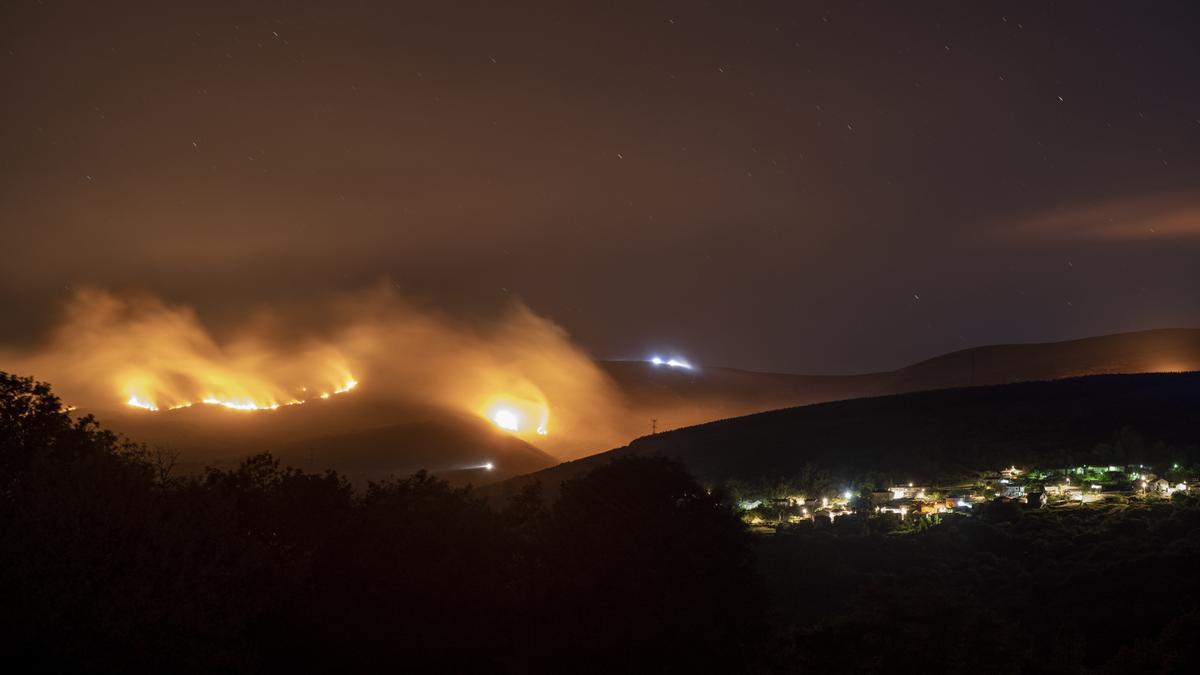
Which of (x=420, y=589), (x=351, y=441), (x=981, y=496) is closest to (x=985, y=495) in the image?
(x=981, y=496)

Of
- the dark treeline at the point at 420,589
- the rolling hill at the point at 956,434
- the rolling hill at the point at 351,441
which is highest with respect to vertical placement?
the rolling hill at the point at 351,441

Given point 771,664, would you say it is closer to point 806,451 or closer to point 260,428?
point 806,451

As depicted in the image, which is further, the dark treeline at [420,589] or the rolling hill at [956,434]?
the rolling hill at [956,434]

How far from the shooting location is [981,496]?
2874 inches

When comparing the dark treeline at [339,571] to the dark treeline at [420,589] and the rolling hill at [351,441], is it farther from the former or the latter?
the rolling hill at [351,441]

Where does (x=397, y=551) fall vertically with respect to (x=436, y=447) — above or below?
below

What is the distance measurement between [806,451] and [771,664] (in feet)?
259

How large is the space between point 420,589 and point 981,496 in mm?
55417

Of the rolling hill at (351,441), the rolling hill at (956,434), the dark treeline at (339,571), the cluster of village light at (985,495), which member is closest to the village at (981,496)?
the cluster of village light at (985,495)

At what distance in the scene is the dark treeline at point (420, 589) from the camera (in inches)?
833

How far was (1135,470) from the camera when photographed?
240 ft

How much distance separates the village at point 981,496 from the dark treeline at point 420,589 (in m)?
24.3

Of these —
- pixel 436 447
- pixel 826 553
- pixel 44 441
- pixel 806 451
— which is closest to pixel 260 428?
pixel 436 447

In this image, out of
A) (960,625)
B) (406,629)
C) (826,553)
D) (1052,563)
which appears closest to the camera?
(406,629)
